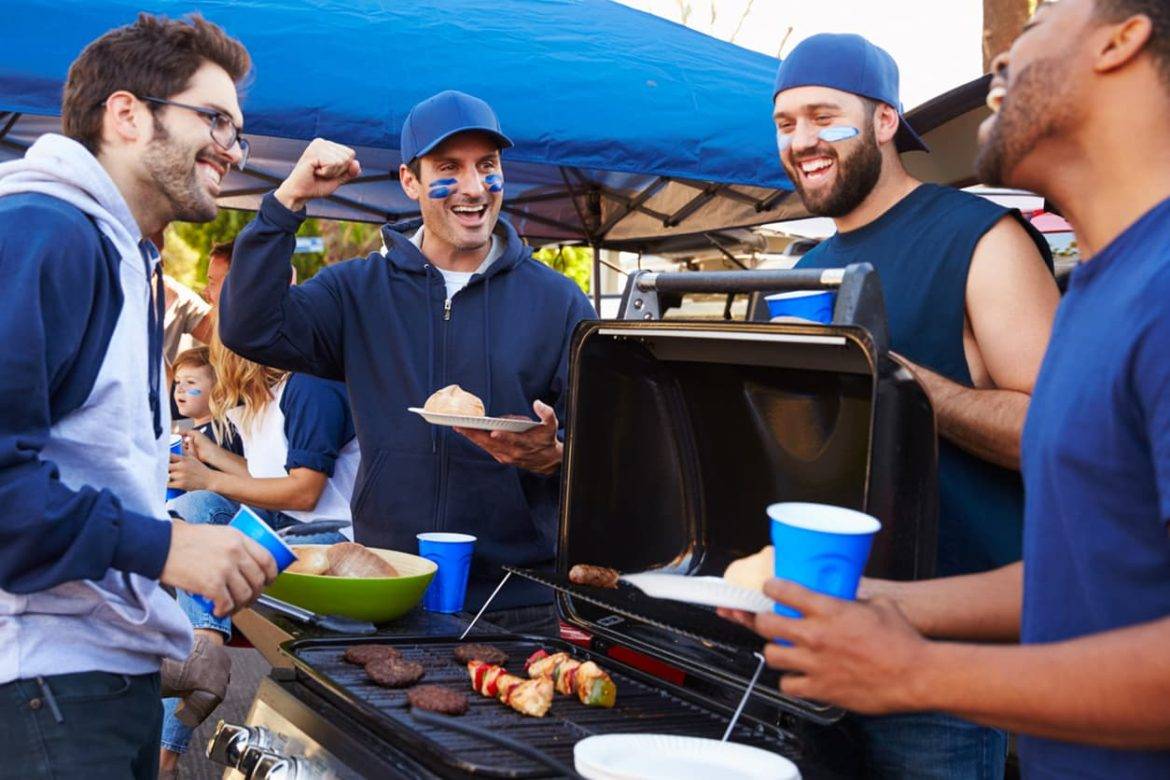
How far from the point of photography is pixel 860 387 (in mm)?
2105

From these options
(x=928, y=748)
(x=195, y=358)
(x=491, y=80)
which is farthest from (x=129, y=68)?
(x=195, y=358)

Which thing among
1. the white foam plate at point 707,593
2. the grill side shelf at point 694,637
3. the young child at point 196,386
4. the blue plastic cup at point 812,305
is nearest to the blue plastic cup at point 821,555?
the white foam plate at point 707,593

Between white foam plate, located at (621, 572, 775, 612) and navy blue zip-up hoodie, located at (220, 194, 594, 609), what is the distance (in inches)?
58.8

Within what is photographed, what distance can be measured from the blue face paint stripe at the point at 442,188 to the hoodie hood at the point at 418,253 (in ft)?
0.55

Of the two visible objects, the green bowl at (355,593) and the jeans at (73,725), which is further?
the green bowl at (355,593)

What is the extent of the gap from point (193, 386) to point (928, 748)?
14.0 ft

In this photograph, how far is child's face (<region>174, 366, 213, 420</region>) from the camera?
5488 mm

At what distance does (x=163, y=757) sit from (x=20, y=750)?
120 inches

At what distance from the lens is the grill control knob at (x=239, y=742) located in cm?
221

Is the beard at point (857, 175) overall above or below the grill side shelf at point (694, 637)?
above

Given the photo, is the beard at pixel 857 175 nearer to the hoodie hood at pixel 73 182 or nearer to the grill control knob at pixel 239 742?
the hoodie hood at pixel 73 182

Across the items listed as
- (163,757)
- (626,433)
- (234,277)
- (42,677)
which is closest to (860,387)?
(626,433)

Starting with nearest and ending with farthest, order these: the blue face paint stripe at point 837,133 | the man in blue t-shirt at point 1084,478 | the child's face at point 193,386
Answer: the man in blue t-shirt at point 1084,478 < the blue face paint stripe at point 837,133 < the child's face at point 193,386

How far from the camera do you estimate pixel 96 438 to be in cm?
204
